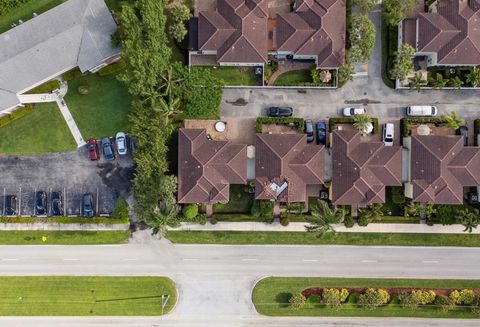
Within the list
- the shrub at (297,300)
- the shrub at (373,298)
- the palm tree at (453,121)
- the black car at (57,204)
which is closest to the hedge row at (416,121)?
the palm tree at (453,121)

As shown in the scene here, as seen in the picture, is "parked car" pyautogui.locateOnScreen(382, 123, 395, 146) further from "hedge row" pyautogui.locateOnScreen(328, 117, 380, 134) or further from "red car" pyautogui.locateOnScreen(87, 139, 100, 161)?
"red car" pyautogui.locateOnScreen(87, 139, 100, 161)

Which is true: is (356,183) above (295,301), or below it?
above

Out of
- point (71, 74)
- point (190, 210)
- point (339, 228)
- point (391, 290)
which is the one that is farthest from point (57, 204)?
point (391, 290)

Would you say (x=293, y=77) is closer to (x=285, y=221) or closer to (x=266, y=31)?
(x=266, y=31)

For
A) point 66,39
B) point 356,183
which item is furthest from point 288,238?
point 66,39

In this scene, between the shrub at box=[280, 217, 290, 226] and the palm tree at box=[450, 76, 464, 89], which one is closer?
the palm tree at box=[450, 76, 464, 89]

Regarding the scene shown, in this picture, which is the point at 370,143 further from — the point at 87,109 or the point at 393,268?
the point at 87,109

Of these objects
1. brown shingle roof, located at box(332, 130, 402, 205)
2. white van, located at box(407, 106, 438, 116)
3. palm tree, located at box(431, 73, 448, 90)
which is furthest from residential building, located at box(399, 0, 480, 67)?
brown shingle roof, located at box(332, 130, 402, 205)
